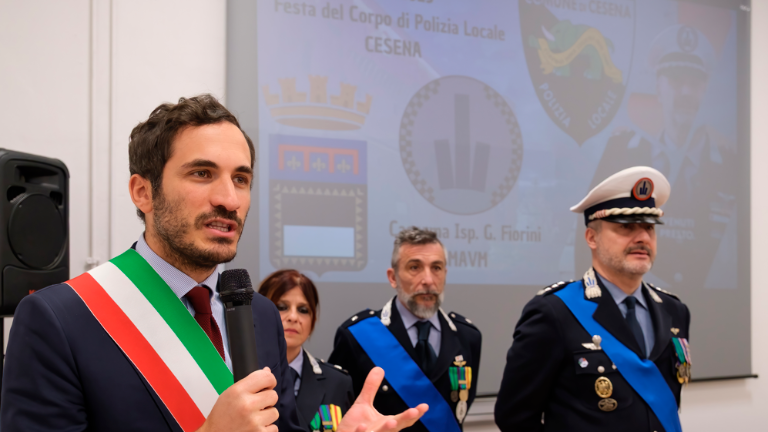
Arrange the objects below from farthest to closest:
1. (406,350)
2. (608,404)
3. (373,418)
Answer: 1. (406,350)
2. (608,404)
3. (373,418)

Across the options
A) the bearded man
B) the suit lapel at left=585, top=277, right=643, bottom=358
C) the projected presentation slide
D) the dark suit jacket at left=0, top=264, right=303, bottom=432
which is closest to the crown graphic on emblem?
the projected presentation slide

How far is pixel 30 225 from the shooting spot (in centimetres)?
211

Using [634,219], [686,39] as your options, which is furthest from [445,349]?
[686,39]

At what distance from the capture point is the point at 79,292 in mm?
1105

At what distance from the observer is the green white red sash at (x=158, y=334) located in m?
1.09

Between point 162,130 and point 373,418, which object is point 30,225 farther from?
point 373,418

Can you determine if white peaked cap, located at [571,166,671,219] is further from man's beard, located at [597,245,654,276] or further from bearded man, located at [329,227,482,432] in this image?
bearded man, located at [329,227,482,432]

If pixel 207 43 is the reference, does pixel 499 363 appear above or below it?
below

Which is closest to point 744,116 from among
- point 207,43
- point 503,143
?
point 503,143

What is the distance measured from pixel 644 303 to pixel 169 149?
1.93m

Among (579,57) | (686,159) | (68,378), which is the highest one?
(579,57)

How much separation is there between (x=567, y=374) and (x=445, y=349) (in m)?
0.71

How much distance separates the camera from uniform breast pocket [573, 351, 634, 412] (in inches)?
82.3

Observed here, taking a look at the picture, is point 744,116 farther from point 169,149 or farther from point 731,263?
point 169,149
